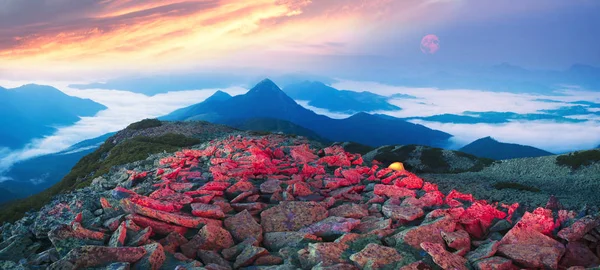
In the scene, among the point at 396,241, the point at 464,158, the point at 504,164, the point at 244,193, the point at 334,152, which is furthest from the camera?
the point at 464,158

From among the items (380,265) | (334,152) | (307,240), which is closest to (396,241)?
(380,265)

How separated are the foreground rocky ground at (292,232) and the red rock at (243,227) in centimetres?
3

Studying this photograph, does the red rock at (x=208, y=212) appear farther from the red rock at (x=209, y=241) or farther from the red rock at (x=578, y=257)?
the red rock at (x=578, y=257)

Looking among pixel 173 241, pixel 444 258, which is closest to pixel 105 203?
pixel 173 241

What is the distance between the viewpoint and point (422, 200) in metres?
13.6

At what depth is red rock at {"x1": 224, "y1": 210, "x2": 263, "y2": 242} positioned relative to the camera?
37.6 ft

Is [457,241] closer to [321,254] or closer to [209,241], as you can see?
[321,254]

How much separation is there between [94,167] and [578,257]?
195ft

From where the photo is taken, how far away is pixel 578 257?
998 centimetres

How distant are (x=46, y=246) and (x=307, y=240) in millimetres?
7902

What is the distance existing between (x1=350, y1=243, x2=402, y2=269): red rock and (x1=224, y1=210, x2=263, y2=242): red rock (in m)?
3.43

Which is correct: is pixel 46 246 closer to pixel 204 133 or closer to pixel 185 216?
pixel 185 216

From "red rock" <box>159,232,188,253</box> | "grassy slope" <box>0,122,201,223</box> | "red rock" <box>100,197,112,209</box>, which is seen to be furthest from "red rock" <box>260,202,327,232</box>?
"grassy slope" <box>0,122,201,223</box>

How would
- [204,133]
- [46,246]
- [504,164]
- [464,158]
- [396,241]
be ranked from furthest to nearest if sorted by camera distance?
[464,158], [504,164], [204,133], [46,246], [396,241]
